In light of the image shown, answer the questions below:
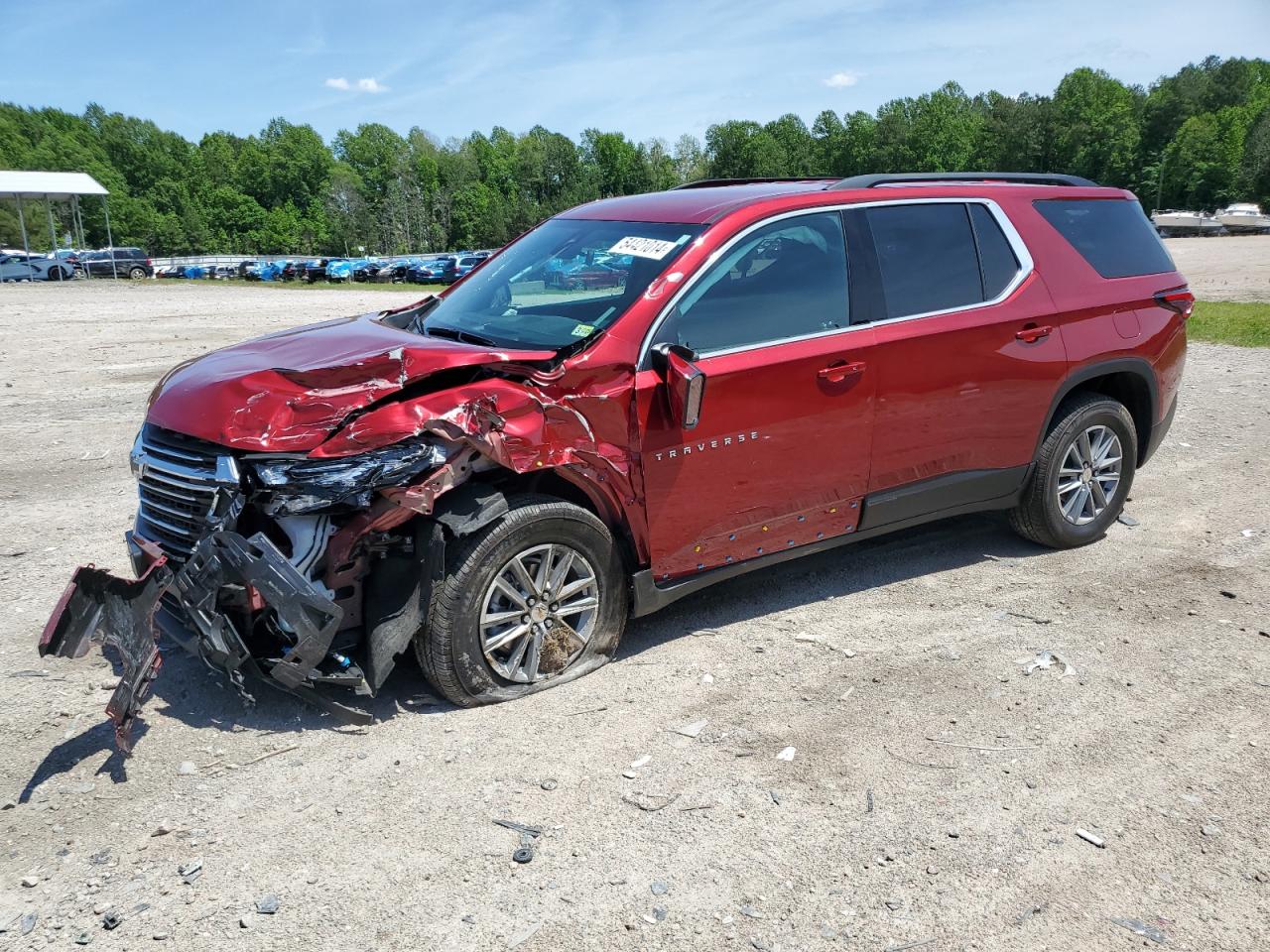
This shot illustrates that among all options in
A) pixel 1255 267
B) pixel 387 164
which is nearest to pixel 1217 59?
pixel 387 164

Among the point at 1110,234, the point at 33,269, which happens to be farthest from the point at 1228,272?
the point at 33,269

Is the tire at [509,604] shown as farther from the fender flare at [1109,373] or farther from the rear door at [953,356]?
the fender flare at [1109,373]

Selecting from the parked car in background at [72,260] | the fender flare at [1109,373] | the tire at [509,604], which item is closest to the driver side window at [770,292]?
the tire at [509,604]

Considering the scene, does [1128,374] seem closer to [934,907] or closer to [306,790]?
[934,907]

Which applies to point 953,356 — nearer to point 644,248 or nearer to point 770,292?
point 770,292

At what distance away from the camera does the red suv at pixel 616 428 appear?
3623mm

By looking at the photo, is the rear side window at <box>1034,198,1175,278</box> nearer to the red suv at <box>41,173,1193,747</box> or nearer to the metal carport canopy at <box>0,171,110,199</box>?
the red suv at <box>41,173,1193,747</box>

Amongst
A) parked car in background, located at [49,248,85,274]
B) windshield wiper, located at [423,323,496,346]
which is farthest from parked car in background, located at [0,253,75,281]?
windshield wiper, located at [423,323,496,346]

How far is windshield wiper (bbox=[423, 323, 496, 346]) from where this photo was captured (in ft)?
14.5

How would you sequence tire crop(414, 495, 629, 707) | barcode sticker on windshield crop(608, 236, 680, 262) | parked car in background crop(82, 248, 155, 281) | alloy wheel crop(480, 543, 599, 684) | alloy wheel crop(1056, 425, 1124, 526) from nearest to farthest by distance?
tire crop(414, 495, 629, 707) → alloy wheel crop(480, 543, 599, 684) → barcode sticker on windshield crop(608, 236, 680, 262) → alloy wheel crop(1056, 425, 1124, 526) → parked car in background crop(82, 248, 155, 281)

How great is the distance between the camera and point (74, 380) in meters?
12.0

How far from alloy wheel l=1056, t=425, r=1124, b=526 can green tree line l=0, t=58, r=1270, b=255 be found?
99.9 metres

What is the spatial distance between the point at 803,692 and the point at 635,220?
233 cm

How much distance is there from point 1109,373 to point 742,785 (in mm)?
3542
